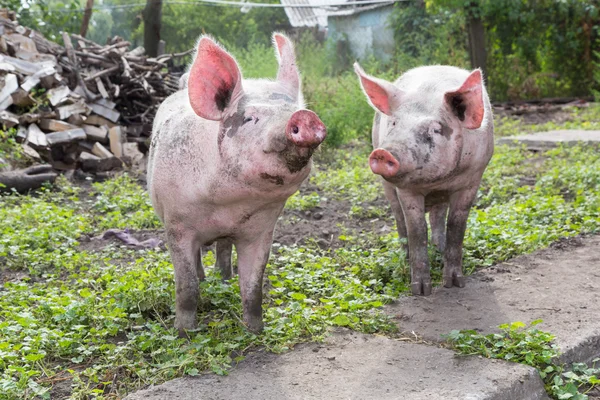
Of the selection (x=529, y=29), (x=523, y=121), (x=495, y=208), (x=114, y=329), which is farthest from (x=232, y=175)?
(x=529, y=29)

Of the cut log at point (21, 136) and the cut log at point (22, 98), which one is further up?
the cut log at point (22, 98)

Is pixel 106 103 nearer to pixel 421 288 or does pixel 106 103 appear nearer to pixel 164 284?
pixel 164 284

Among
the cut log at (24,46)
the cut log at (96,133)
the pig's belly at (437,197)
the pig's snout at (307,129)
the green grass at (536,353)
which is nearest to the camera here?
the pig's snout at (307,129)

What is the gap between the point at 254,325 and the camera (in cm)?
350

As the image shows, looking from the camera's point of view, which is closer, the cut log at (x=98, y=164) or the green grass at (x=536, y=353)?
the green grass at (x=536, y=353)

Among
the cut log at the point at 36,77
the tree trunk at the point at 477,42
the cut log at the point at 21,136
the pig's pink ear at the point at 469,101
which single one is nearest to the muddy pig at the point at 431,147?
the pig's pink ear at the point at 469,101

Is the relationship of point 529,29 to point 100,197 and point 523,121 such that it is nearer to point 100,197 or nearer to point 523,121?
point 523,121

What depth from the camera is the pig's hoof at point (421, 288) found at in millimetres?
4105

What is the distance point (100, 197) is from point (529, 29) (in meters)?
11.3

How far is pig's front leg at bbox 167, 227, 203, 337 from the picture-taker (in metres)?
3.39

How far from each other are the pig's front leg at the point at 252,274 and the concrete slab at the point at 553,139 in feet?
20.8

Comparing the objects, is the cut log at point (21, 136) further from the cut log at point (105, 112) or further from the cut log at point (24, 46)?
the cut log at point (24, 46)

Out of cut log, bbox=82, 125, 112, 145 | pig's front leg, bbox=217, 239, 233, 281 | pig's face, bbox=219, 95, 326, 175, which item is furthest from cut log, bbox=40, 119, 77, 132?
pig's face, bbox=219, 95, 326, 175

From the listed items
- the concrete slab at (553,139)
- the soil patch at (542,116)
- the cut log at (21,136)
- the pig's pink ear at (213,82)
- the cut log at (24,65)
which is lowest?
the soil patch at (542,116)
